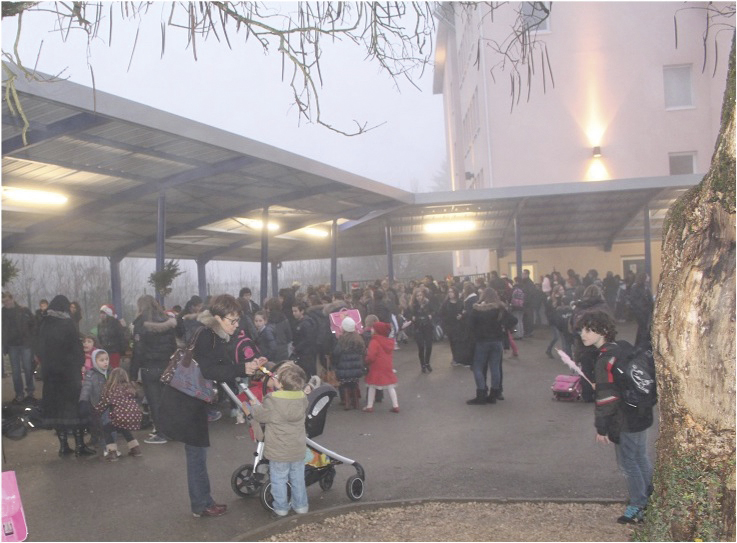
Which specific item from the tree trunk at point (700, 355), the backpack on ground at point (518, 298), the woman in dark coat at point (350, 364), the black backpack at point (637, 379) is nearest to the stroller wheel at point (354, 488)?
the black backpack at point (637, 379)

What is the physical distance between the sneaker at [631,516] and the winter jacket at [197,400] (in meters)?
3.08

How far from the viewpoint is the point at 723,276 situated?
4250mm

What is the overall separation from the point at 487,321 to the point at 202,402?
612 cm

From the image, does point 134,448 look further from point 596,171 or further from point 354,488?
point 596,171

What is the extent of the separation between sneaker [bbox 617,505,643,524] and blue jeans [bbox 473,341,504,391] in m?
5.99

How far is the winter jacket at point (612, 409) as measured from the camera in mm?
5598

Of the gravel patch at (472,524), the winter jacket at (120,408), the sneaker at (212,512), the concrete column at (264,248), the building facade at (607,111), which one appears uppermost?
the building facade at (607,111)

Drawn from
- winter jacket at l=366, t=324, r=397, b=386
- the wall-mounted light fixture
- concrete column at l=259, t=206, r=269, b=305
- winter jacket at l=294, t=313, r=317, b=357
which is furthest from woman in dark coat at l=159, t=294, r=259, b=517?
the wall-mounted light fixture

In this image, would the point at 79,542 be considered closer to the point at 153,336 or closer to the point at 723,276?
the point at 153,336

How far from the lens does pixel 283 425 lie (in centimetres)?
618

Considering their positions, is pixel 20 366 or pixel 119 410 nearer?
pixel 119 410

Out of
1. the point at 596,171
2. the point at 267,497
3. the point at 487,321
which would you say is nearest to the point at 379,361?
the point at 487,321

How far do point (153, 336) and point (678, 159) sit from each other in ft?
90.5

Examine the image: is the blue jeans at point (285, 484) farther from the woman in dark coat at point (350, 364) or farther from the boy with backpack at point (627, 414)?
the woman in dark coat at point (350, 364)
